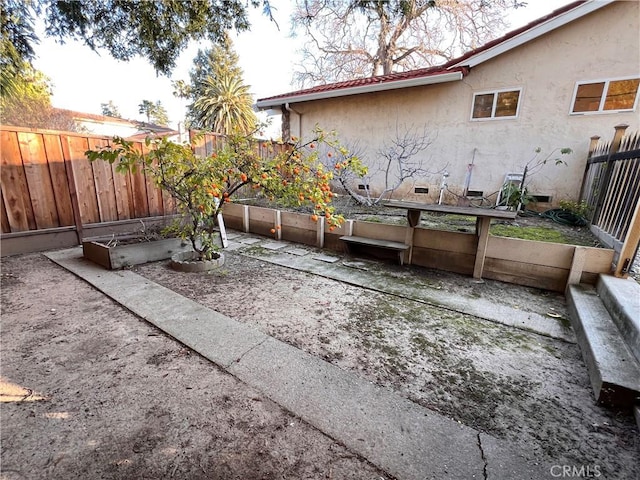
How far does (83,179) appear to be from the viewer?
4.30 metres

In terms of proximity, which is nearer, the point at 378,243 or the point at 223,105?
the point at 378,243

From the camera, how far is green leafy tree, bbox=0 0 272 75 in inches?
116

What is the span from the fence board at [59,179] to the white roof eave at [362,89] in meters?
5.50

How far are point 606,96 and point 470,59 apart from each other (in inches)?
96.3

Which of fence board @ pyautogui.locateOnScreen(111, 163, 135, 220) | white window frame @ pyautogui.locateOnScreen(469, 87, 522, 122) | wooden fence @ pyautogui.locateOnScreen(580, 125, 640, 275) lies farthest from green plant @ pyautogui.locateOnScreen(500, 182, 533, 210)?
fence board @ pyautogui.locateOnScreen(111, 163, 135, 220)

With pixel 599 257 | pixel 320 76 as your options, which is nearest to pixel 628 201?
pixel 599 257

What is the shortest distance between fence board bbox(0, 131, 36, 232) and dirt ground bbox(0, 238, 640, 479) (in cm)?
156

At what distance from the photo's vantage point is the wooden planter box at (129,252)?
3355 millimetres

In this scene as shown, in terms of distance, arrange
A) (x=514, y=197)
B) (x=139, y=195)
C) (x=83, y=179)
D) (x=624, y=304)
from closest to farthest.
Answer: (x=624, y=304)
(x=83, y=179)
(x=139, y=195)
(x=514, y=197)

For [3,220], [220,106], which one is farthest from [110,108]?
[3,220]

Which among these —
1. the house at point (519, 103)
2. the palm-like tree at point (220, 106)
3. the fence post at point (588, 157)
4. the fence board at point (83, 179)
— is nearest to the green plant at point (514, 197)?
the house at point (519, 103)

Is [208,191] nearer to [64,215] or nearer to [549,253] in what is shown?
[64,215]

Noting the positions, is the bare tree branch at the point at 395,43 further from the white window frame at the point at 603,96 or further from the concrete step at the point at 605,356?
the concrete step at the point at 605,356

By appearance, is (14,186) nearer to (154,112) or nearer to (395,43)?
(395,43)
